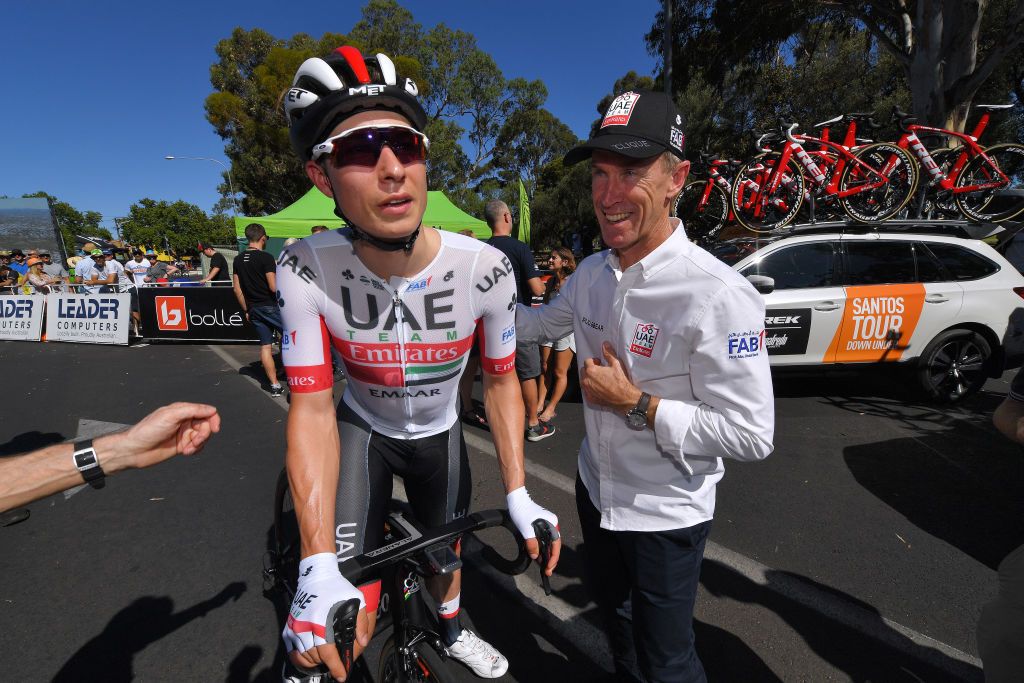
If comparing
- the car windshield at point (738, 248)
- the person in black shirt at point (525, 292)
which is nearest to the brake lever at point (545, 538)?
the person in black shirt at point (525, 292)

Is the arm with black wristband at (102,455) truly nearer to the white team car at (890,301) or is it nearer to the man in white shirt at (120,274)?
the white team car at (890,301)

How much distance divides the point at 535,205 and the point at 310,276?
37.0 m

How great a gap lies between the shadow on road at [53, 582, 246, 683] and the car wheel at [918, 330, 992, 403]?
710 centimetres

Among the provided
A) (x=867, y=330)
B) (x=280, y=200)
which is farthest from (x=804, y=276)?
(x=280, y=200)

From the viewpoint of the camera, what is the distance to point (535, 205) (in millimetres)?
37125

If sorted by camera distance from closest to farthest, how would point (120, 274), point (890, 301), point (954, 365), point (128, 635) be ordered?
1. point (128, 635)
2. point (890, 301)
3. point (954, 365)
4. point (120, 274)

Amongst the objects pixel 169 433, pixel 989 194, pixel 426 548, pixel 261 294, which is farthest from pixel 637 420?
pixel 989 194

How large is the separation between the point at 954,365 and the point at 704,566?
483 centimetres

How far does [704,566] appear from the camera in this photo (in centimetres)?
305

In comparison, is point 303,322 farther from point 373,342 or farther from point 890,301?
point 890,301

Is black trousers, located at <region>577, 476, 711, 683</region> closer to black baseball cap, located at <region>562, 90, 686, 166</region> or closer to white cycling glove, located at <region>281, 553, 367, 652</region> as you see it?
white cycling glove, located at <region>281, 553, 367, 652</region>

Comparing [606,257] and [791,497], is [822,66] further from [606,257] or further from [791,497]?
[606,257]

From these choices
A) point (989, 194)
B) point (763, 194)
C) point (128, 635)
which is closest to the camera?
point (128, 635)

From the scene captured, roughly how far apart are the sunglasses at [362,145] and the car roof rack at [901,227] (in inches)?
217
